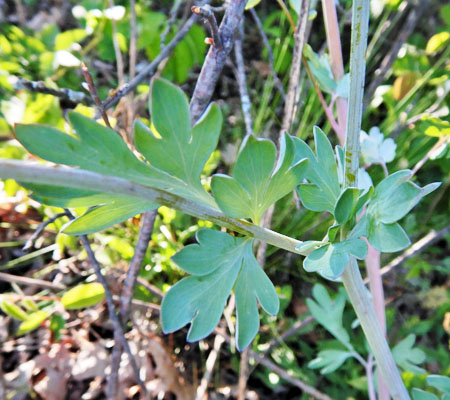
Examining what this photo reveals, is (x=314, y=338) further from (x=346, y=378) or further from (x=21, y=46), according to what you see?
(x=21, y=46)

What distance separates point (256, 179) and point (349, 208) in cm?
13

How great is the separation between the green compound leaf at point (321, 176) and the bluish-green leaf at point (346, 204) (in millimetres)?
80

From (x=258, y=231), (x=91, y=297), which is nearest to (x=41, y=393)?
(x=91, y=297)

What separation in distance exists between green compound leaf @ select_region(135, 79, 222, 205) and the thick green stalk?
8.4 inches

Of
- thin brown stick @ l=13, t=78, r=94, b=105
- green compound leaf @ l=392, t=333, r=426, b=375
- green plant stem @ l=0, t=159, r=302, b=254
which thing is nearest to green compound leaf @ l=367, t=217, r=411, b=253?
green plant stem @ l=0, t=159, r=302, b=254

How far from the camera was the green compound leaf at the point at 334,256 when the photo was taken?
534mm

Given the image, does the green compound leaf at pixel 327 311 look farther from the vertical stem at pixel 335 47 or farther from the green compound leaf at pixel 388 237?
the green compound leaf at pixel 388 237

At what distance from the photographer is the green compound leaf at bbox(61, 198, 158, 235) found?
0.56m

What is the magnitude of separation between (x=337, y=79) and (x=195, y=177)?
517mm

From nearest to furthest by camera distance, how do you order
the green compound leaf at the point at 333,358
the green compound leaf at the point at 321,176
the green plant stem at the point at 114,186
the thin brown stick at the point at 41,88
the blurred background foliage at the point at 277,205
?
the green plant stem at the point at 114,186, the green compound leaf at the point at 321,176, the thin brown stick at the point at 41,88, the green compound leaf at the point at 333,358, the blurred background foliage at the point at 277,205

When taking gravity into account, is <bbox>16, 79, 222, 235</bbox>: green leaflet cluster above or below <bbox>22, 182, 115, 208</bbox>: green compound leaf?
above

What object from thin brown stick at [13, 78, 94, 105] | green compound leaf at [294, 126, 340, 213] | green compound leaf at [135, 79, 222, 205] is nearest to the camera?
green compound leaf at [135, 79, 222, 205]

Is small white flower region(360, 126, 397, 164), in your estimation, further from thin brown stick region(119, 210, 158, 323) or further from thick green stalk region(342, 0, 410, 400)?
thin brown stick region(119, 210, 158, 323)

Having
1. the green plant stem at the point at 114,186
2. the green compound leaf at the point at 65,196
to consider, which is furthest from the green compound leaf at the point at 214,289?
the green compound leaf at the point at 65,196
